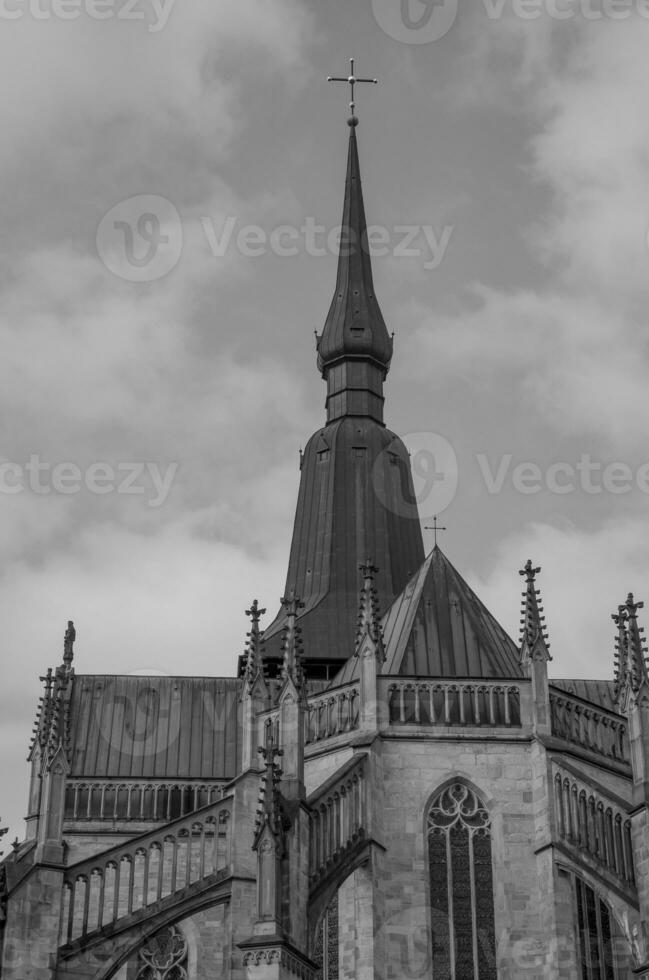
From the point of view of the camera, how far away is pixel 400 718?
104 ft

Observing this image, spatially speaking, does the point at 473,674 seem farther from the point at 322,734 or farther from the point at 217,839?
the point at 217,839

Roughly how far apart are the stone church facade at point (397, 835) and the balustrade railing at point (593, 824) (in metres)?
0.03

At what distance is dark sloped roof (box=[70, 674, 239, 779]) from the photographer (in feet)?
142

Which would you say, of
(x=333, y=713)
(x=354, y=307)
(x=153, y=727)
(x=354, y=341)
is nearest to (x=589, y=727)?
(x=333, y=713)

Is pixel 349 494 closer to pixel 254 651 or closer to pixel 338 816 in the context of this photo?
pixel 254 651

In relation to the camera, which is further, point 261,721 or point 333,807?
point 261,721

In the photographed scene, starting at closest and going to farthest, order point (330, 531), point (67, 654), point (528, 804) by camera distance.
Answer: point (528, 804)
point (67, 654)
point (330, 531)

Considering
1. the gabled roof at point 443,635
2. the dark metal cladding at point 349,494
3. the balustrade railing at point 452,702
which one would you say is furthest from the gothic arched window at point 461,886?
the dark metal cladding at point 349,494

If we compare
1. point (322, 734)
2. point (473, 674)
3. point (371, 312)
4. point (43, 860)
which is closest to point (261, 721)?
point (322, 734)

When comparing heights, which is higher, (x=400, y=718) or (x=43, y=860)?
(x=400, y=718)

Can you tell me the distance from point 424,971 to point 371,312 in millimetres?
27301

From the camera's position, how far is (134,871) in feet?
107

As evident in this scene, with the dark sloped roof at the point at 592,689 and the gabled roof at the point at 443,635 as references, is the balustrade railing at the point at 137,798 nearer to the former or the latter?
the gabled roof at the point at 443,635

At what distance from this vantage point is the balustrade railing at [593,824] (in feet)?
98.9
